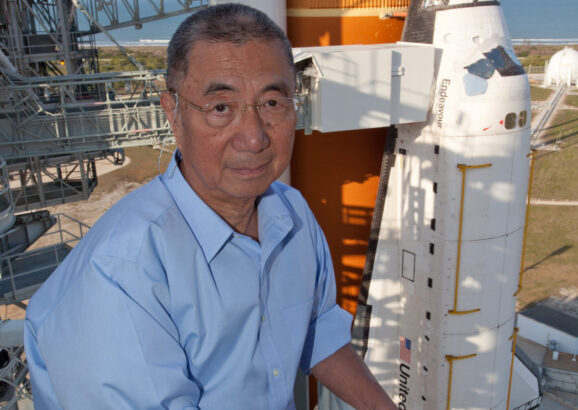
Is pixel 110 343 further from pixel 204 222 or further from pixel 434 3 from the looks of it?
pixel 434 3

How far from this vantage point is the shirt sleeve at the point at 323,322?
7.53 feet

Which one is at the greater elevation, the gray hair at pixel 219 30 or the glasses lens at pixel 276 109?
the gray hair at pixel 219 30

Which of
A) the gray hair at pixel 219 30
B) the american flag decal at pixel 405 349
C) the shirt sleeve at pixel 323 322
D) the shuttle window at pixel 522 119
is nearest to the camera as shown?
the gray hair at pixel 219 30

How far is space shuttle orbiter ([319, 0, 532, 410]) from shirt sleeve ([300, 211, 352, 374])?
15.0 ft

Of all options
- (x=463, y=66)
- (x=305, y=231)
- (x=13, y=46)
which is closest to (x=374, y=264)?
(x=463, y=66)

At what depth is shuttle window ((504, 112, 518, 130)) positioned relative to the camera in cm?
647

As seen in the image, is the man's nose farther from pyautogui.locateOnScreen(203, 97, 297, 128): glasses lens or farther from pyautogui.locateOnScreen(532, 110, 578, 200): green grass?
pyautogui.locateOnScreen(532, 110, 578, 200): green grass

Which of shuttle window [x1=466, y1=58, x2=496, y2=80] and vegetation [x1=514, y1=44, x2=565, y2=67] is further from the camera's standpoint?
vegetation [x1=514, y1=44, x2=565, y2=67]

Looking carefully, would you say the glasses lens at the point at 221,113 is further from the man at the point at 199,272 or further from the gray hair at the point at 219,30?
the gray hair at the point at 219,30

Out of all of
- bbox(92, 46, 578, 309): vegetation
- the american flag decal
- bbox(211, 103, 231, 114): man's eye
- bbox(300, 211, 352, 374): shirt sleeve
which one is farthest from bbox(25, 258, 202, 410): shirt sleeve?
bbox(92, 46, 578, 309): vegetation

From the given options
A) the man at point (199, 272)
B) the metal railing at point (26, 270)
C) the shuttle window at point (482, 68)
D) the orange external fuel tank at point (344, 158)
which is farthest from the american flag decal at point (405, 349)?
the man at point (199, 272)

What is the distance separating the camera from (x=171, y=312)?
161cm

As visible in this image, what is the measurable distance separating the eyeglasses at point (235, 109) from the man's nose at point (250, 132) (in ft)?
0.04

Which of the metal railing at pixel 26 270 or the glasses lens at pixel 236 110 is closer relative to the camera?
the glasses lens at pixel 236 110
